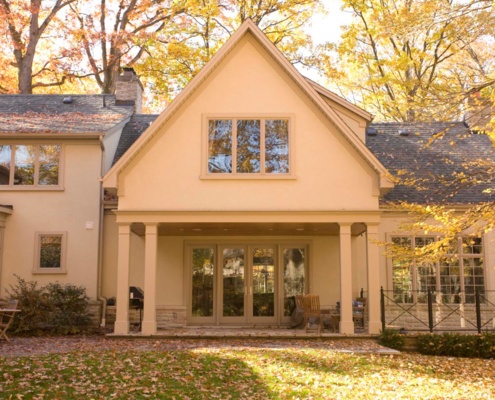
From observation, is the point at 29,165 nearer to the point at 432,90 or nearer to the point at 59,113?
the point at 59,113

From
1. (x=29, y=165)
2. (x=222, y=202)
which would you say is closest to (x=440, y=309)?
(x=222, y=202)

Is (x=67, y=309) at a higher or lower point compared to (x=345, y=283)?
lower

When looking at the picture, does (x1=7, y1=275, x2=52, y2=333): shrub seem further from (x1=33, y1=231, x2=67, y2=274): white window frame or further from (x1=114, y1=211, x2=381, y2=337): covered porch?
(x1=114, y1=211, x2=381, y2=337): covered porch

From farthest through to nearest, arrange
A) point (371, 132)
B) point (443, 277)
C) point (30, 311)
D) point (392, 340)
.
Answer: point (371, 132) < point (443, 277) < point (30, 311) < point (392, 340)

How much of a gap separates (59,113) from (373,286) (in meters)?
11.9

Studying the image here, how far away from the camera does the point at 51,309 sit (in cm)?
1811

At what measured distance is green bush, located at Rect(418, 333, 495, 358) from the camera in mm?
15508

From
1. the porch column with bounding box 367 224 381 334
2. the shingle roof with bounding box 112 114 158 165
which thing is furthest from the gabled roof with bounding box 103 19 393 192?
the shingle roof with bounding box 112 114 158 165

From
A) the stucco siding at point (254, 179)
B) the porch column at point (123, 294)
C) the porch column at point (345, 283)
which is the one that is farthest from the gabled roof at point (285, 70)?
the porch column at point (123, 294)

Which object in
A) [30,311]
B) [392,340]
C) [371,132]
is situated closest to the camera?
[392,340]

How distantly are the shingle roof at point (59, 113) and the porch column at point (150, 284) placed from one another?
4591 mm

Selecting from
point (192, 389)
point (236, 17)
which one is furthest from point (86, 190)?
point (236, 17)

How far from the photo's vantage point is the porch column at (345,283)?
54.0 ft

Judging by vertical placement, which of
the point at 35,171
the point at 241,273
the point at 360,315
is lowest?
the point at 360,315
